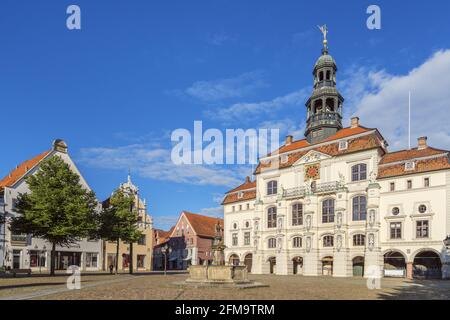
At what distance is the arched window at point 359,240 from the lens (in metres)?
46.8

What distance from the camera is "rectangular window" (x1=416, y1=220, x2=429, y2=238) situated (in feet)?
141

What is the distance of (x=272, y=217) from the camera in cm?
5709

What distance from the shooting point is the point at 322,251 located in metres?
50.2

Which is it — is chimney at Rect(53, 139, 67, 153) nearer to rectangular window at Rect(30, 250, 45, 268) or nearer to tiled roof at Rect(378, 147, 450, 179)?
rectangular window at Rect(30, 250, 45, 268)

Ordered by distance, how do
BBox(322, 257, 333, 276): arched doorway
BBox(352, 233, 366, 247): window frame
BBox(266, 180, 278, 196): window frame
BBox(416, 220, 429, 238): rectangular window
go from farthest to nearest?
1. BBox(266, 180, 278, 196): window frame
2. BBox(322, 257, 333, 276): arched doorway
3. BBox(352, 233, 366, 247): window frame
4. BBox(416, 220, 429, 238): rectangular window

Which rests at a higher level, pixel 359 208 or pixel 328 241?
pixel 359 208

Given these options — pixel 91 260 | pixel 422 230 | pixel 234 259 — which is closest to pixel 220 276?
pixel 422 230

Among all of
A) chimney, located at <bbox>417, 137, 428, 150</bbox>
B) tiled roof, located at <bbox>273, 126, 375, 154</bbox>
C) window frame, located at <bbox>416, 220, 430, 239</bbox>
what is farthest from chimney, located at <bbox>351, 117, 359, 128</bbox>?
window frame, located at <bbox>416, 220, 430, 239</bbox>

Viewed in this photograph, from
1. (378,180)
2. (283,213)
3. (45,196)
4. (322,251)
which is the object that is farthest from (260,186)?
(45,196)

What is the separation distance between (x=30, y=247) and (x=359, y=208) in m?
38.5

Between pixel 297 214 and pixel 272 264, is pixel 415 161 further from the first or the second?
pixel 272 264

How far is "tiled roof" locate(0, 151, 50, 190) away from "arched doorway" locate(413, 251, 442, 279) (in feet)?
148

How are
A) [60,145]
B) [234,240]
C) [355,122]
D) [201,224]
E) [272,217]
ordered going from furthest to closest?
[201,224], [234,240], [272,217], [355,122], [60,145]

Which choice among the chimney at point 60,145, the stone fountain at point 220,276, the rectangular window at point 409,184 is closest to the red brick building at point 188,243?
the chimney at point 60,145
